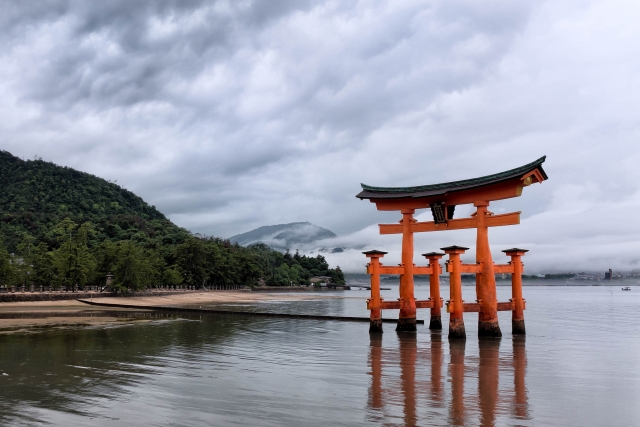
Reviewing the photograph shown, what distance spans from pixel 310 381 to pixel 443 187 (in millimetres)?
13726

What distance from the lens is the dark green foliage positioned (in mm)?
57625

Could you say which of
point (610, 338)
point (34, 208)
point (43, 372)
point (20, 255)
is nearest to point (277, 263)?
point (34, 208)

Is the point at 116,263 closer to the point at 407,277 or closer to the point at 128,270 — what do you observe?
the point at 128,270

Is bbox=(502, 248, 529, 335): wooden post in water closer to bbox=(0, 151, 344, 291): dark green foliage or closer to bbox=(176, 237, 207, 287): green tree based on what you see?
bbox=(0, 151, 344, 291): dark green foliage

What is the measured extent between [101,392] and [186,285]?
3332 inches

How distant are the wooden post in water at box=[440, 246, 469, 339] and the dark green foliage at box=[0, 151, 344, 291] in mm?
46882

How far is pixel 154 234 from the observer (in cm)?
12488

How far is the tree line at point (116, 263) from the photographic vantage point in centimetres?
5580

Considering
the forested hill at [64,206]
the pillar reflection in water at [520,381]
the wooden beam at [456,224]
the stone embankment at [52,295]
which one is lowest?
the pillar reflection in water at [520,381]

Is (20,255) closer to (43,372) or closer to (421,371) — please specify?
(43,372)

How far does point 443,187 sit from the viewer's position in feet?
78.6

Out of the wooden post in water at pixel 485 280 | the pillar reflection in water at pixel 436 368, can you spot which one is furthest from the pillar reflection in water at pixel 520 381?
the pillar reflection in water at pixel 436 368

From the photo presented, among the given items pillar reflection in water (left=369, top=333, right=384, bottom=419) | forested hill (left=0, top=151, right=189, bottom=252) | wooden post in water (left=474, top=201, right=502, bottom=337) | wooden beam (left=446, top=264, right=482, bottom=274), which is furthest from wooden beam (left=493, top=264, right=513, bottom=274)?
forested hill (left=0, top=151, right=189, bottom=252)

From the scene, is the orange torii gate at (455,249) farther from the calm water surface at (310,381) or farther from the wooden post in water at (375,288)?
the calm water surface at (310,381)
